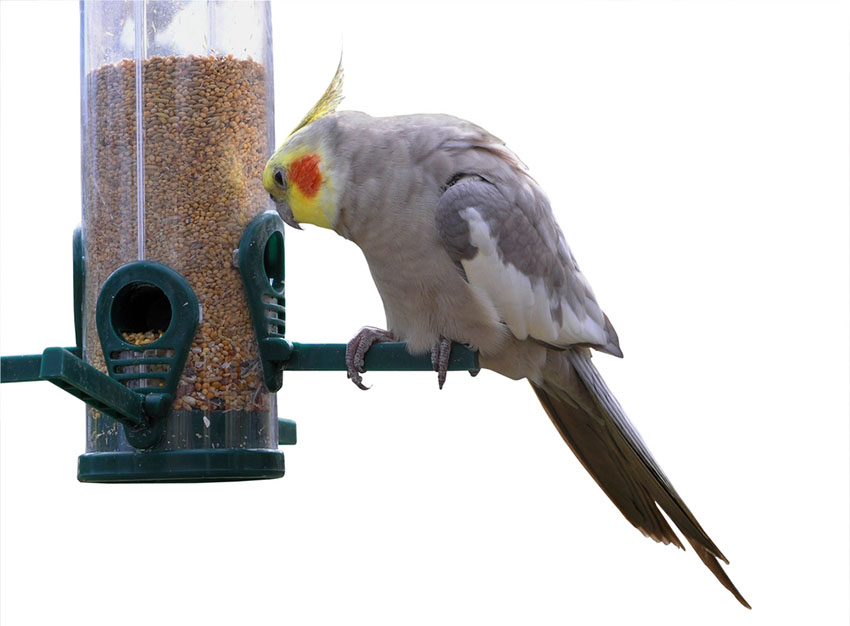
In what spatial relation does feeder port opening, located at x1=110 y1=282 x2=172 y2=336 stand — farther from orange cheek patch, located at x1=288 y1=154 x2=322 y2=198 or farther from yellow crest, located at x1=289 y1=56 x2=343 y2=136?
yellow crest, located at x1=289 y1=56 x2=343 y2=136

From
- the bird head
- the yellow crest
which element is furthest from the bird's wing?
the yellow crest

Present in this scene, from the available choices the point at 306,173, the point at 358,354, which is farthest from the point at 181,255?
the point at 358,354

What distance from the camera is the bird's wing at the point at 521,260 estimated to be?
11.5 feet

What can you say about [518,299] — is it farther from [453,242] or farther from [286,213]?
[286,213]

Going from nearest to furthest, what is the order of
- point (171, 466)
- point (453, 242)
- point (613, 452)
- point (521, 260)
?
point (171, 466) < point (453, 242) < point (521, 260) < point (613, 452)

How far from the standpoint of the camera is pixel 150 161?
352cm

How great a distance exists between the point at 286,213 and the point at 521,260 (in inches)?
32.7

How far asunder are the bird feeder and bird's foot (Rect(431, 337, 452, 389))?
28 mm

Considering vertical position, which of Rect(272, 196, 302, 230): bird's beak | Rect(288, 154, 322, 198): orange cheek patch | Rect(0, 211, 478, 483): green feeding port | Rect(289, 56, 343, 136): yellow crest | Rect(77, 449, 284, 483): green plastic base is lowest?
Rect(77, 449, 284, 483): green plastic base

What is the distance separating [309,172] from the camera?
356 centimetres

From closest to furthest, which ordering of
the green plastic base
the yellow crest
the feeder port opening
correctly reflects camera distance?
the green plastic base < the feeder port opening < the yellow crest

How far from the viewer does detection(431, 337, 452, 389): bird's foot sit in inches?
140

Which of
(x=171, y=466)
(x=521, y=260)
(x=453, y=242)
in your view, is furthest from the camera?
(x=521, y=260)

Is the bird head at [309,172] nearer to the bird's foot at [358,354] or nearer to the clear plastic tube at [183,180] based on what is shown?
the clear plastic tube at [183,180]
